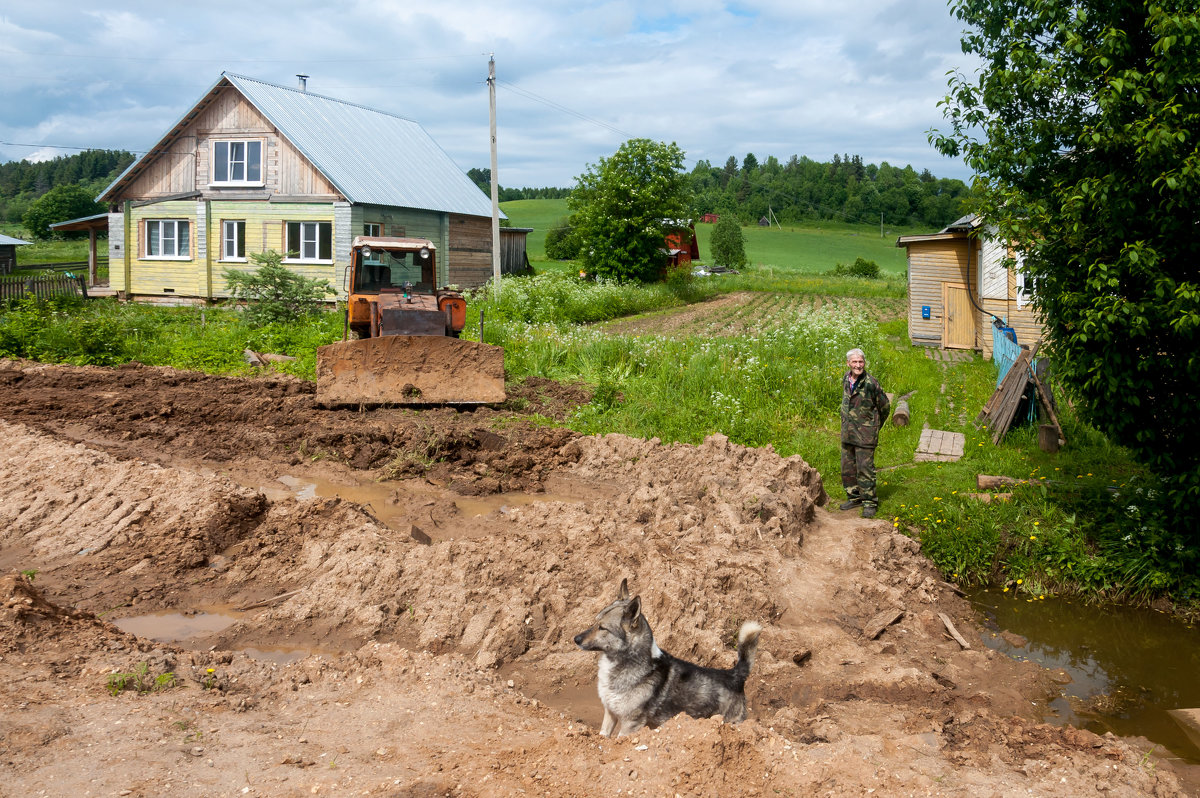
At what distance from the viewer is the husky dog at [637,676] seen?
4.49 m

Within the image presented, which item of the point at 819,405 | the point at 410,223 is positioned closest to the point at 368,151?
the point at 410,223

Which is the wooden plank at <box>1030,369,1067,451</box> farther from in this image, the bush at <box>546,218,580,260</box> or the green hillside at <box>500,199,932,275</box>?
the green hillside at <box>500,199,932,275</box>

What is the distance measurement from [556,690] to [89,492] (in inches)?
220

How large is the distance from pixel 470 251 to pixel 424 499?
24.4m

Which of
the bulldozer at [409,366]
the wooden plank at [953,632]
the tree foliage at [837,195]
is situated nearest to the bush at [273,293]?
the bulldozer at [409,366]

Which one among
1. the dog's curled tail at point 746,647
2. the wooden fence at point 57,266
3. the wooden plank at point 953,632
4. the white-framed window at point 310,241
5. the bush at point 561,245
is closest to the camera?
the dog's curled tail at point 746,647

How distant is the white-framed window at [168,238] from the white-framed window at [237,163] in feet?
6.99

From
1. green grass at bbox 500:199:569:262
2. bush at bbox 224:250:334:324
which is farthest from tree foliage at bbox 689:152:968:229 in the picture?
bush at bbox 224:250:334:324

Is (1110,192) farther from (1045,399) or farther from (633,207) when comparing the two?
(633,207)

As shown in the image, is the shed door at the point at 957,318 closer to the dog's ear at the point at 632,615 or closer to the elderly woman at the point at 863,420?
the elderly woman at the point at 863,420

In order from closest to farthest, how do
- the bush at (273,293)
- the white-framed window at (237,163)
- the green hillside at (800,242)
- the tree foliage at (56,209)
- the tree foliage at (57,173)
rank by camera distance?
the bush at (273,293), the white-framed window at (237,163), the tree foliage at (56,209), the green hillside at (800,242), the tree foliage at (57,173)

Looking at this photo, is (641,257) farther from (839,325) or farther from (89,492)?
(89,492)

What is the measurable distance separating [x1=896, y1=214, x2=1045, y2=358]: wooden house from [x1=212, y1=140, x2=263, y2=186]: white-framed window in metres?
19.3

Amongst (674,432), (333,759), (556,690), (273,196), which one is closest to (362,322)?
(674,432)
